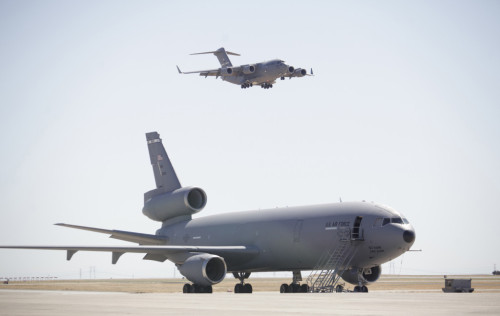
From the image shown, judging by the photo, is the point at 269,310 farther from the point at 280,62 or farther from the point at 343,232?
the point at 280,62

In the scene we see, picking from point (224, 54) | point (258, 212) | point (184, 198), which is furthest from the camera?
point (224, 54)

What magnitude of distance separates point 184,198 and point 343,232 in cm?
1453

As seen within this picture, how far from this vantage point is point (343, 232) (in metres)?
38.4

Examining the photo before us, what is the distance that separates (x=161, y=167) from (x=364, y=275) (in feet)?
61.1

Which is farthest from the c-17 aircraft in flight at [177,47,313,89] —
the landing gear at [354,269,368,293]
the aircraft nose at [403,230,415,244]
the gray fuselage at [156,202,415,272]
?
the aircraft nose at [403,230,415,244]

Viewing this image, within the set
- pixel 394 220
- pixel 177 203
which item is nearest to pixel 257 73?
pixel 177 203

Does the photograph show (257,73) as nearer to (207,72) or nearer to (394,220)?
(207,72)

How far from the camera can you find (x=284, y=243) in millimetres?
41719

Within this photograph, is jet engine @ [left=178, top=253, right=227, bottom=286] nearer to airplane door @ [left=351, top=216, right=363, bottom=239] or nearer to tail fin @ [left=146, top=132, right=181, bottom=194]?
airplane door @ [left=351, top=216, right=363, bottom=239]

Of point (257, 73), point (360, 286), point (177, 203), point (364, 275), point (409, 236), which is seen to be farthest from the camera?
point (257, 73)

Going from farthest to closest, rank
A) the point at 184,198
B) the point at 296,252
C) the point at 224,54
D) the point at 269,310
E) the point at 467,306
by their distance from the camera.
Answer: the point at 224,54 → the point at 184,198 → the point at 296,252 → the point at 467,306 → the point at 269,310

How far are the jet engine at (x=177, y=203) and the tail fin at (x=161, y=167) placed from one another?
773 mm

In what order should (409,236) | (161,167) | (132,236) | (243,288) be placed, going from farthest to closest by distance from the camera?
1. (161,167)
2. (132,236)
3. (243,288)
4. (409,236)

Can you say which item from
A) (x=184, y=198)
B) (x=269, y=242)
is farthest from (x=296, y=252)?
(x=184, y=198)
